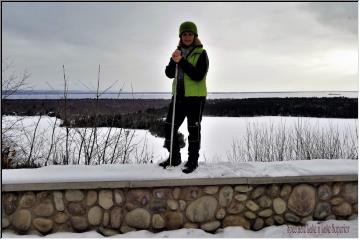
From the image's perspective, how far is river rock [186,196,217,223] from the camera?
11.1ft

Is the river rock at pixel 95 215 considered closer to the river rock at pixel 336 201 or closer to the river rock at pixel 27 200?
the river rock at pixel 27 200

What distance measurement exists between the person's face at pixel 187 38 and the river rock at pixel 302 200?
5.59 feet

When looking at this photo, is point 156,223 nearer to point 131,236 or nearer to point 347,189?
point 131,236

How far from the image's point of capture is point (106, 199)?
334 centimetres

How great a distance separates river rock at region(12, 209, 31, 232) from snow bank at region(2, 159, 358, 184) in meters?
0.28

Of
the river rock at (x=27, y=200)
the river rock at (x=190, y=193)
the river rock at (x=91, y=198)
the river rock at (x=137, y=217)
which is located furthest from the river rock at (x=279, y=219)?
the river rock at (x=27, y=200)

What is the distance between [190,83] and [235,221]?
4.46ft

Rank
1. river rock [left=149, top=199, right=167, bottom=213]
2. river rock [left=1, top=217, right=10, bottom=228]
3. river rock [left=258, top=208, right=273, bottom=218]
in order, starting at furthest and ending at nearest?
river rock [left=258, top=208, right=273, bottom=218] → river rock [left=149, top=199, right=167, bottom=213] → river rock [left=1, top=217, right=10, bottom=228]

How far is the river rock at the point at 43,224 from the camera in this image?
331 centimetres

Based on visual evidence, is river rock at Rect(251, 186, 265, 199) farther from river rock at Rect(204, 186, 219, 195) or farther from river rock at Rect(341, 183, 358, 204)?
river rock at Rect(341, 183, 358, 204)

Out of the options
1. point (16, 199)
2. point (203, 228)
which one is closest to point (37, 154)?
point (16, 199)

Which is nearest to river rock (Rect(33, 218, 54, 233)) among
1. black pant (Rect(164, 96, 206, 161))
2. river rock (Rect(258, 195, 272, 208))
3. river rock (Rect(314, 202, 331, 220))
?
black pant (Rect(164, 96, 206, 161))

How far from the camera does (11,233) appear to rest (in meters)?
3.26

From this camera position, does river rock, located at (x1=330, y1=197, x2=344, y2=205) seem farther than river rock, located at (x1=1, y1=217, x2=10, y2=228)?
Yes
